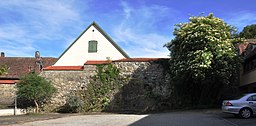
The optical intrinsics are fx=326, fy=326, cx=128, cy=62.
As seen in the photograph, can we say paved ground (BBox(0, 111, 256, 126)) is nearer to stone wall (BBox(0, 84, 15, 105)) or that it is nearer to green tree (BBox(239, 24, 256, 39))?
stone wall (BBox(0, 84, 15, 105))

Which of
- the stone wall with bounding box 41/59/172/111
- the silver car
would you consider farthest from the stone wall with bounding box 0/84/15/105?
the silver car

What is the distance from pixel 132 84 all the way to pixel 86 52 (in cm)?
701

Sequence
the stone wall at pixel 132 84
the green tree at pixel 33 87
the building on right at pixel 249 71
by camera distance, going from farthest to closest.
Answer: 1. the stone wall at pixel 132 84
2. the green tree at pixel 33 87
3. the building on right at pixel 249 71

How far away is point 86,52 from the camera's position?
109 ft

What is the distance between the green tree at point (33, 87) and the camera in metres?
26.6

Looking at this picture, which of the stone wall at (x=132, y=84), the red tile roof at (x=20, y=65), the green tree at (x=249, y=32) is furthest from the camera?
the green tree at (x=249, y=32)

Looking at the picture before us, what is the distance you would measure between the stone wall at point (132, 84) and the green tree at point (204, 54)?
1.96m

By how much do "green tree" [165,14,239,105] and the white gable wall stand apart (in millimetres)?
8175

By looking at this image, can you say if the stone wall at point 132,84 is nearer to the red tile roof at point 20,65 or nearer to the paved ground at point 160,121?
the paved ground at point 160,121

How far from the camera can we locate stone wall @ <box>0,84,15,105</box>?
102ft

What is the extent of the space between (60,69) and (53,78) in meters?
1.02

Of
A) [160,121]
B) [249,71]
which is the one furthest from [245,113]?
[249,71]

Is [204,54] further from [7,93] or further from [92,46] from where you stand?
[7,93]

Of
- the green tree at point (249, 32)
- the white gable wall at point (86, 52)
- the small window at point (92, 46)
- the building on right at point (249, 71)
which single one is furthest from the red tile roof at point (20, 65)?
the green tree at point (249, 32)
